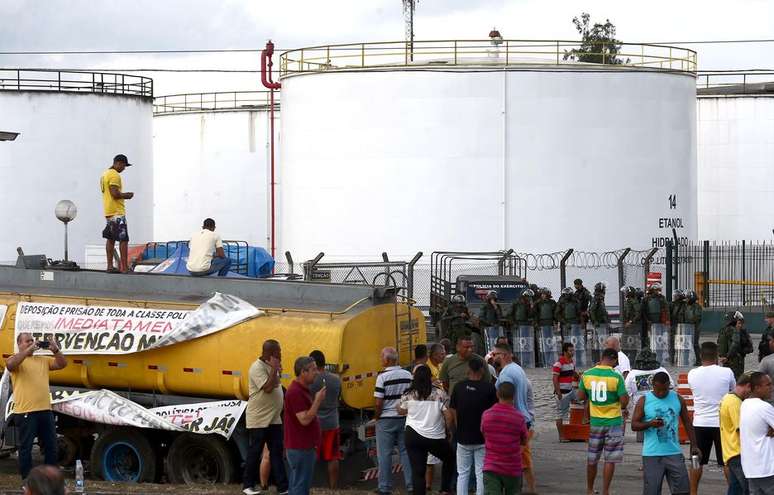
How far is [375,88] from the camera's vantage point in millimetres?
32812

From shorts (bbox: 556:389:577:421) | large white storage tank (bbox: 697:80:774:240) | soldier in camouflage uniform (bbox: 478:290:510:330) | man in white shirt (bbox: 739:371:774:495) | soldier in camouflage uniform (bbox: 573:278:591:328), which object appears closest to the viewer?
man in white shirt (bbox: 739:371:774:495)

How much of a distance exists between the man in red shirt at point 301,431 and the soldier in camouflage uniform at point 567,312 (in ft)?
46.3

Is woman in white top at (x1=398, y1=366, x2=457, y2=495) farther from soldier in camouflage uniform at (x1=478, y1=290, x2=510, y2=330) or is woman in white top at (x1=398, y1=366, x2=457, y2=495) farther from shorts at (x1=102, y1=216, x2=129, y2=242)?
soldier in camouflage uniform at (x1=478, y1=290, x2=510, y2=330)

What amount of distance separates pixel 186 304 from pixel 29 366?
215cm

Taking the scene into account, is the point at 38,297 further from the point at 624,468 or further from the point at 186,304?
the point at 624,468

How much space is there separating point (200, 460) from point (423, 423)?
2.84 m

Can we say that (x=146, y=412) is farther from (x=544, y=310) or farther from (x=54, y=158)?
(x=54, y=158)

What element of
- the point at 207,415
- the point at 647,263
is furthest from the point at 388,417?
the point at 647,263

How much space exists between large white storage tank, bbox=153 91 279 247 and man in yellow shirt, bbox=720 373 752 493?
111ft

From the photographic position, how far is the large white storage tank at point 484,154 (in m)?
32.4

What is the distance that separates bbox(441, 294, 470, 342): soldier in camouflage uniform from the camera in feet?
70.7

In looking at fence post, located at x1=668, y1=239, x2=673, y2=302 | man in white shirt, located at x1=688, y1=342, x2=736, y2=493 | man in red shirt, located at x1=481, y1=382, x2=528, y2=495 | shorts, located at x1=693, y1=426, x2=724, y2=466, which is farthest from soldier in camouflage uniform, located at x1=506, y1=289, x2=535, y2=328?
man in red shirt, located at x1=481, y1=382, x2=528, y2=495

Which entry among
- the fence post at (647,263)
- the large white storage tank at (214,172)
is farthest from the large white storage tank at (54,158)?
the fence post at (647,263)

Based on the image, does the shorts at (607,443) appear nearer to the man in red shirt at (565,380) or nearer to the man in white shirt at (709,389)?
the man in white shirt at (709,389)
